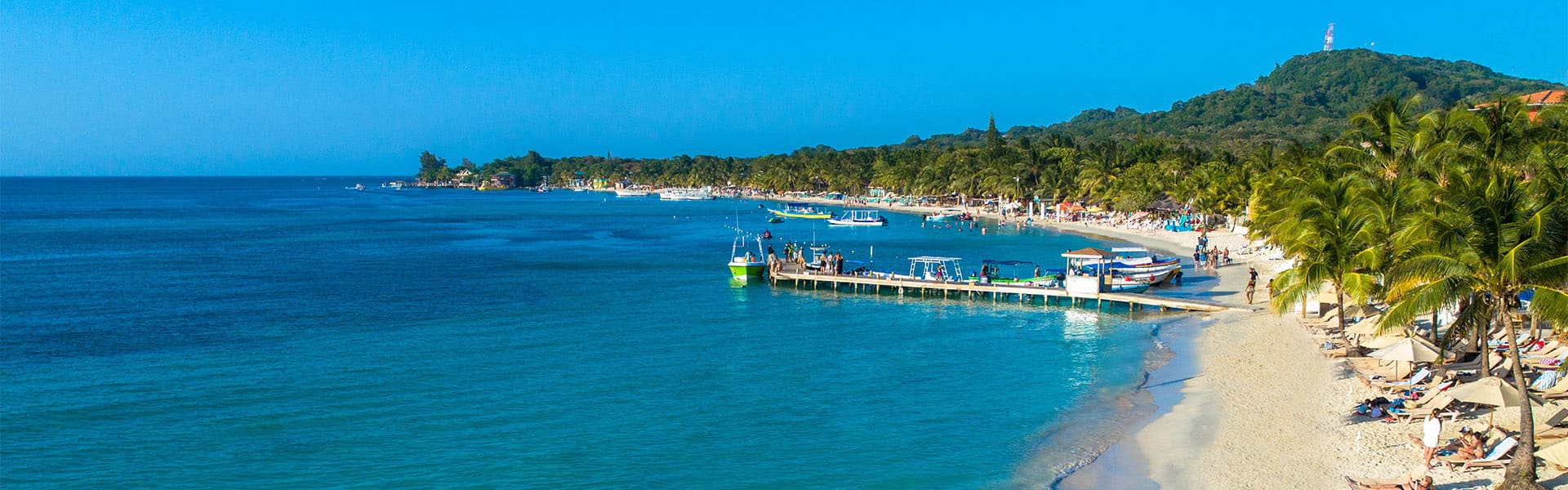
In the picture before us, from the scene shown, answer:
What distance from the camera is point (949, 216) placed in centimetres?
10806

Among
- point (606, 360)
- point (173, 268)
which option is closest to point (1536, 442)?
point (606, 360)

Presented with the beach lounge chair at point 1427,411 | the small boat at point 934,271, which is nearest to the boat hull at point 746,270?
the small boat at point 934,271

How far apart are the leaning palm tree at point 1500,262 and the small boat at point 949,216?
3200 inches

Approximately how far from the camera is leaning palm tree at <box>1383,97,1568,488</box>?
47.7 feet

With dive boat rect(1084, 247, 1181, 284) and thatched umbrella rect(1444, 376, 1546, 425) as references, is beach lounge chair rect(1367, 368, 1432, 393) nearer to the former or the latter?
thatched umbrella rect(1444, 376, 1546, 425)

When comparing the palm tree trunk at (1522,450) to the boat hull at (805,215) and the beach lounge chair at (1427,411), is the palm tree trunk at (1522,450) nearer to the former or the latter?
the beach lounge chair at (1427,411)

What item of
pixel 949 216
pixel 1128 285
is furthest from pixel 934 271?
pixel 949 216

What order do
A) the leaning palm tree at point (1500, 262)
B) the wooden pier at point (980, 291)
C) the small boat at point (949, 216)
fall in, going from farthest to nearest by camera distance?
the small boat at point (949, 216) < the wooden pier at point (980, 291) < the leaning palm tree at point (1500, 262)

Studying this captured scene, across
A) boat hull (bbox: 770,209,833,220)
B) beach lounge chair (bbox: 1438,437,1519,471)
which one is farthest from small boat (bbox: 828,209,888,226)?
beach lounge chair (bbox: 1438,437,1519,471)

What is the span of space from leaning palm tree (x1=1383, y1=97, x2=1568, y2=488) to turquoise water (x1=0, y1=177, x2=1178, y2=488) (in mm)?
6822

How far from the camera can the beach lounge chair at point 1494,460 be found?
1647cm

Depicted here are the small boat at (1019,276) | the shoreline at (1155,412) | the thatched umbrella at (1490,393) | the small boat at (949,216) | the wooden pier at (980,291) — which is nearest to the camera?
the thatched umbrella at (1490,393)

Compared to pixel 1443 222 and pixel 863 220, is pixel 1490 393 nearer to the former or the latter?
pixel 1443 222

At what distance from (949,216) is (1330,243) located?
268 ft
